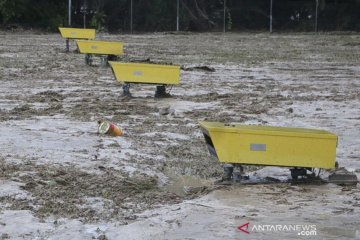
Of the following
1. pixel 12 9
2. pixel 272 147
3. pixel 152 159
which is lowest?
pixel 152 159

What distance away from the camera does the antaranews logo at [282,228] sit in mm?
4797

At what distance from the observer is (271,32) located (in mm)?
38750

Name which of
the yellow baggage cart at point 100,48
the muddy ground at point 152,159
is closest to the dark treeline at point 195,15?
the yellow baggage cart at point 100,48

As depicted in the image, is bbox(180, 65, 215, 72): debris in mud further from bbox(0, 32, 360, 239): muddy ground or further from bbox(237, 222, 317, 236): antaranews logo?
bbox(237, 222, 317, 236): antaranews logo

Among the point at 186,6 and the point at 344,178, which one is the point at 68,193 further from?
the point at 186,6

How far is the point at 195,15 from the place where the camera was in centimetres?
4006

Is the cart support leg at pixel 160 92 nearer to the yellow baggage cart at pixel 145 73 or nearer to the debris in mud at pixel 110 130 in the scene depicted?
the yellow baggage cart at pixel 145 73

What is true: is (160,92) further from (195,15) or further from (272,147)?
(195,15)

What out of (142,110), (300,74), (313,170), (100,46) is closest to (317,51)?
(300,74)

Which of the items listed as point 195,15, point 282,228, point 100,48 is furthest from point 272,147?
point 195,15

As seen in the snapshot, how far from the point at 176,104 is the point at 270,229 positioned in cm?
653

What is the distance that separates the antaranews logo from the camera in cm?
480

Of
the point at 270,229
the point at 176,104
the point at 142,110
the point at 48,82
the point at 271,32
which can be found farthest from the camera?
the point at 271,32

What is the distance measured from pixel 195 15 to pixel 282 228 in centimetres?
3588
